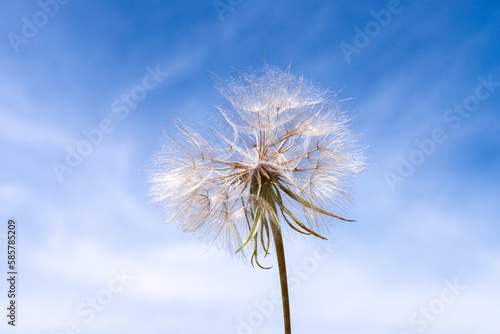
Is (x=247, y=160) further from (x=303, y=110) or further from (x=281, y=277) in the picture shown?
(x=281, y=277)

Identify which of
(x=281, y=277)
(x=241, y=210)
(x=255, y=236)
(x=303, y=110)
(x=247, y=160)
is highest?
(x=303, y=110)

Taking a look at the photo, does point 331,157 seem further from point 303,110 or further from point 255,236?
point 255,236

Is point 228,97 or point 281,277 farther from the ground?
point 228,97

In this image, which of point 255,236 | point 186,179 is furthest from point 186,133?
point 255,236

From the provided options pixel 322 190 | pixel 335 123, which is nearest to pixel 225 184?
pixel 322 190

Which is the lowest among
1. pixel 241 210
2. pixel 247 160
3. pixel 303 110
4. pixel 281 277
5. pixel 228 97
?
pixel 281 277

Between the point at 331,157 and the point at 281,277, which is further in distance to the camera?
the point at 331,157
